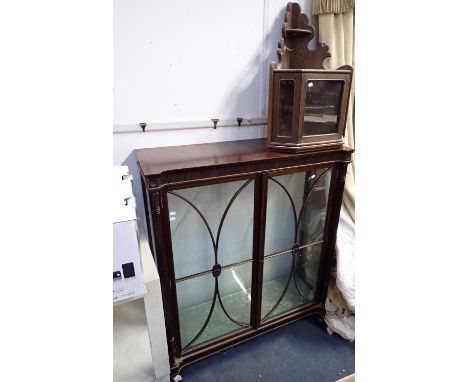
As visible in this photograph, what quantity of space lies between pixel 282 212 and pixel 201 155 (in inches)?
18.8

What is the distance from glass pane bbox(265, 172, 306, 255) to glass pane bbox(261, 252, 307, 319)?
0.35 ft

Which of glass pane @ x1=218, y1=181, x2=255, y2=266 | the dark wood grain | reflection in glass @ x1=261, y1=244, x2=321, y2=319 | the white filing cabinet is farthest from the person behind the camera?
reflection in glass @ x1=261, y1=244, x2=321, y2=319

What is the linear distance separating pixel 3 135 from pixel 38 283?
123mm

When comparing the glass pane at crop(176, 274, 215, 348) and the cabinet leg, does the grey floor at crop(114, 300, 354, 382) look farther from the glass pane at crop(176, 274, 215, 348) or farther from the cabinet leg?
the glass pane at crop(176, 274, 215, 348)

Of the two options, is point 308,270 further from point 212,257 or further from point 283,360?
point 212,257

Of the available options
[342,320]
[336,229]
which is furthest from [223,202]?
[342,320]

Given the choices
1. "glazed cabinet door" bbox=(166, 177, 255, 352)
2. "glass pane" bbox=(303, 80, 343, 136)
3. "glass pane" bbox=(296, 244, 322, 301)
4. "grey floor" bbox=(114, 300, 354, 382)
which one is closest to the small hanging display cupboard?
"glass pane" bbox=(303, 80, 343, 136)

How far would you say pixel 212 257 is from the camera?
1.19 metres

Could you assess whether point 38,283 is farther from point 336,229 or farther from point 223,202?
point 336,229

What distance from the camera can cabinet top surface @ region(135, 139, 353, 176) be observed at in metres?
0.94

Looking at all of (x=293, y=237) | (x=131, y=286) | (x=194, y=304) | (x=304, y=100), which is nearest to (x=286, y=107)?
(x=304, y=100)

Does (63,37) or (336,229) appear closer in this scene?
(63,37)
